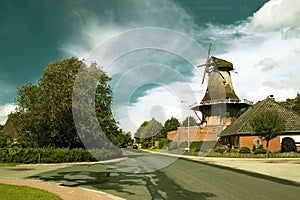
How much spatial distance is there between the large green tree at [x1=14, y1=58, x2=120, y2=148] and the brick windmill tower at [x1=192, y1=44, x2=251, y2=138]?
26725 millimetres

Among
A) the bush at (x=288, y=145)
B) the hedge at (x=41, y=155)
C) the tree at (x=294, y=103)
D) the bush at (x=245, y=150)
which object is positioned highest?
the tree at (x=294, y=103)

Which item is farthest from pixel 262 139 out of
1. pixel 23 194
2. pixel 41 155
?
pixel 23 194

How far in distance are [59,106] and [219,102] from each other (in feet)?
109

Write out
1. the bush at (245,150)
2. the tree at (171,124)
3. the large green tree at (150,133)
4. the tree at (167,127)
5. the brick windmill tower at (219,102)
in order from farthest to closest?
the large green tree at (150,133) → the tree at (171,124) → the tree at (167,127) → the brick windmill tower at (219,102) → the bush at (245,150)

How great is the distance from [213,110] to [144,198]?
4810cm

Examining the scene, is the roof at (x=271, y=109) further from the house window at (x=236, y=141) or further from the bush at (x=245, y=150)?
the bush at (x=245, y=150)

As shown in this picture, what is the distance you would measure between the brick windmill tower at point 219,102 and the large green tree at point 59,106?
26.7 m

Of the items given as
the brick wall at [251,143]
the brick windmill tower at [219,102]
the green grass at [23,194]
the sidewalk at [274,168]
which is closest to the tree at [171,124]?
the brick windmill tower at [219,102]

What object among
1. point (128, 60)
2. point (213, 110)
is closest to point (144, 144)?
point (213, 110)

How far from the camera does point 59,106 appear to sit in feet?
98.6

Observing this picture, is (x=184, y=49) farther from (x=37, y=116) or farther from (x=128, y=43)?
(x=37, y=116)

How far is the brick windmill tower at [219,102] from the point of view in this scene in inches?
2170

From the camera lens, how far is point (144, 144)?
103438 millimetres

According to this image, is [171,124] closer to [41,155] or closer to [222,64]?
[222,64]
